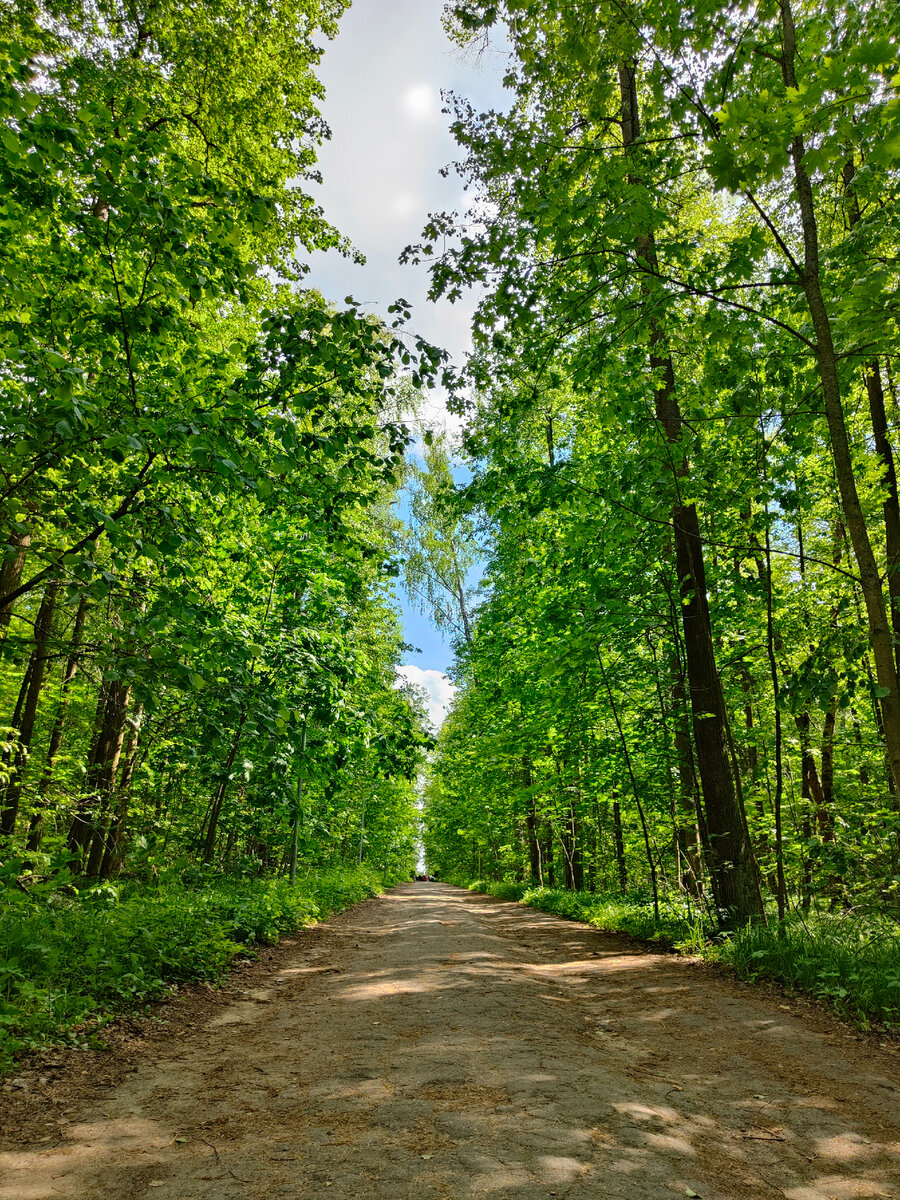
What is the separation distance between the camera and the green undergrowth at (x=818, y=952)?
4836 millimetres

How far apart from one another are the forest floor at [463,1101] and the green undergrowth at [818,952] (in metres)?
0.33

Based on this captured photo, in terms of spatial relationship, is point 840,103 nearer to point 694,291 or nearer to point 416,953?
point 694,291

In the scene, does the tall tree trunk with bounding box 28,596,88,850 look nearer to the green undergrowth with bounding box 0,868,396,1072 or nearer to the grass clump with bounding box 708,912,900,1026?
the green undergrowth with bounding box 0,868,396,1072

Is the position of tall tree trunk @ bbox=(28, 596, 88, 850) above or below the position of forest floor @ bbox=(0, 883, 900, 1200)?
above

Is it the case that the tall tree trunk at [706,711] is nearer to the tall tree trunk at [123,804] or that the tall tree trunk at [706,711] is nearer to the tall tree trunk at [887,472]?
the tall tree trunk at [887,472]

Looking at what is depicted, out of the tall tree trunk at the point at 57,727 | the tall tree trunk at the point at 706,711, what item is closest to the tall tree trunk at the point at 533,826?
the tall tree trunk at the point at 706,711

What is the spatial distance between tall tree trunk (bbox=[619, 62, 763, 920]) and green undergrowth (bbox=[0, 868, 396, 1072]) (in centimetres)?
587

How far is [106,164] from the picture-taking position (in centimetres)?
369

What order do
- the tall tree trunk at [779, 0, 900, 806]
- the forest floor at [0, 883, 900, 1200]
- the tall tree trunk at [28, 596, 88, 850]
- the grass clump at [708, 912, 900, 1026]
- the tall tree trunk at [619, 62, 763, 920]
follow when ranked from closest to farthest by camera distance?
the forest floor at [0, 883, 900, 1200], the tall tree trunk at [779, 0, 900, 806], the grass clump at [708, 912, 900, 1026], the tall tree trunk at [619, 62, 763, 920], the tall tree trunk at [28, 596, 88, 850]

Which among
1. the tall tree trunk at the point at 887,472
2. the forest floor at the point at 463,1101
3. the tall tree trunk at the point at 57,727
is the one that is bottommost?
the forest floor at the point at 463,1101

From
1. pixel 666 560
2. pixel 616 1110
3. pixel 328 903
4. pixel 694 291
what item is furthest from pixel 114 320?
pixel 328 903

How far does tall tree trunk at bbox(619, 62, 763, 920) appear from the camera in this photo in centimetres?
724

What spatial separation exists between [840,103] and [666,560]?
6413 mm

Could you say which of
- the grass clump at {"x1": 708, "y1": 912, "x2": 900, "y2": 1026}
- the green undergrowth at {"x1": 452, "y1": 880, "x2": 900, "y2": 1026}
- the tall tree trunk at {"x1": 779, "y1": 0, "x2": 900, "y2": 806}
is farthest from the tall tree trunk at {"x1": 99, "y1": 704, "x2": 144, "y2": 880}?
the tall tree trunk at {"x1": 779, "y1": 0, "x2": 900, "y2": 806}
